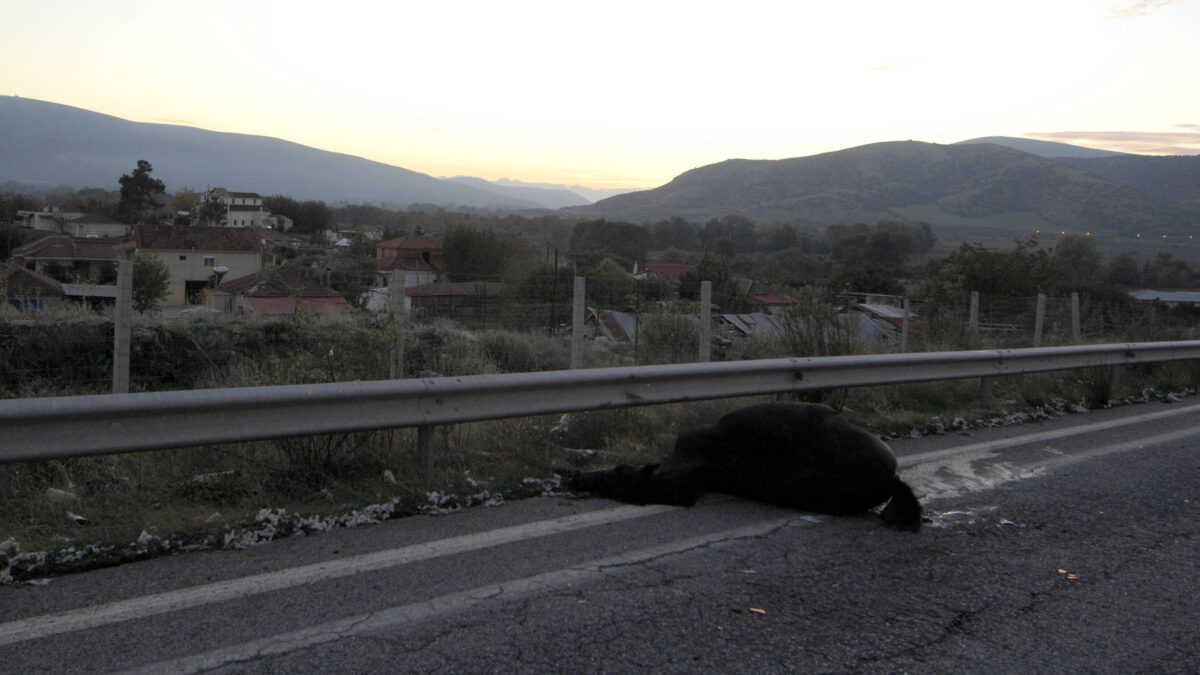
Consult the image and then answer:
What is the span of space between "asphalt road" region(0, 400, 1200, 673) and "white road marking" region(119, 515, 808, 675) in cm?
1

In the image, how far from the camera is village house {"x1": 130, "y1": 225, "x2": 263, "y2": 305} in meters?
19.2

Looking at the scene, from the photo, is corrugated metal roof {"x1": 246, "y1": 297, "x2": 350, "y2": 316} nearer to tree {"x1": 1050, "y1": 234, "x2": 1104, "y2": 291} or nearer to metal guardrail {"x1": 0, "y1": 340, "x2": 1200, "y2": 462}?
metal guardrail {"x1": 0, "y1": 340, "x2": 1200, "y2": 462}

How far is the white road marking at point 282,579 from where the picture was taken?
3.17 m

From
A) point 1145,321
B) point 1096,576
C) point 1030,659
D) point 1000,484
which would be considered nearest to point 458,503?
point 1030,659

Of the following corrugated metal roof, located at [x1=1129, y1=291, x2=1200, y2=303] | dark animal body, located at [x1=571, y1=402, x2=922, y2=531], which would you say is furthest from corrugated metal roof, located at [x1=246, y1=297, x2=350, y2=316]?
corrugated metal roof, located at [x1=1129, y1=291, x2=1200, y2=303]

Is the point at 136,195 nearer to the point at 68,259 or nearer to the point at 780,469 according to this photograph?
the point at 68,259

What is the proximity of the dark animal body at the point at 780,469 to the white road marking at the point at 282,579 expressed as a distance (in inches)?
14.0

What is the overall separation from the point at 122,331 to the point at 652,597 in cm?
517

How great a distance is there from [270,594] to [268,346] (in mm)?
8551

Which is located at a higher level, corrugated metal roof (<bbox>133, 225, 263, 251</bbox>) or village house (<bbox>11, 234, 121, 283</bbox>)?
corrugated metal roof (<bbox>133, 225, 263, 251</bbox>)

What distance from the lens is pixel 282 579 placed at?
12.1ft

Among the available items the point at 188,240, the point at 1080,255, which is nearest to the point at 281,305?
the point at 188,240

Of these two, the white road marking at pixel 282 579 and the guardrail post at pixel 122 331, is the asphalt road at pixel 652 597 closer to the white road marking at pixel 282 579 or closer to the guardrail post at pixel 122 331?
the white road marking at pixel 282 579

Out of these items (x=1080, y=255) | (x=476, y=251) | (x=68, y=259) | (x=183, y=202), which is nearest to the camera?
(x=68, y=259)
